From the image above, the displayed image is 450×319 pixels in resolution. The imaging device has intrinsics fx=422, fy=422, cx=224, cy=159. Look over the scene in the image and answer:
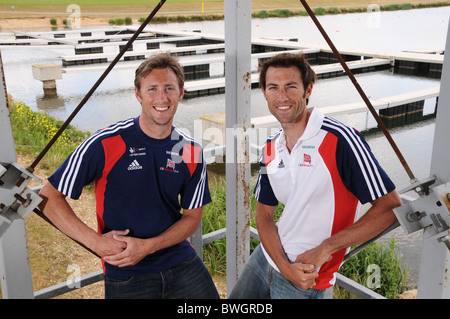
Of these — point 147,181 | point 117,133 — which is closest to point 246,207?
point 147,181

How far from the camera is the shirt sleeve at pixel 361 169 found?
1.33m

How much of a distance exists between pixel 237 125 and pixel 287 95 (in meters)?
0.39

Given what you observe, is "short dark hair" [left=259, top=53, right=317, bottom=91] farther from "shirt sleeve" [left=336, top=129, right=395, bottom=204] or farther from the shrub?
the shrub

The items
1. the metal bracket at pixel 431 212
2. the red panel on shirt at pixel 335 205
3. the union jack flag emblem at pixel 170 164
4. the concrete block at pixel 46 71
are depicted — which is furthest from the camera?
the concrete block at pixel 46 71

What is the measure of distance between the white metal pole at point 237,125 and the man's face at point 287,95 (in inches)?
11.4

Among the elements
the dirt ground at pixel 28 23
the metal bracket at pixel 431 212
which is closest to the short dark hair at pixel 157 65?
the metal bracket at pixel 431 212

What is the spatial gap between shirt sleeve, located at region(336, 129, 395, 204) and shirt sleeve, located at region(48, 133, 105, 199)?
84 centimetres

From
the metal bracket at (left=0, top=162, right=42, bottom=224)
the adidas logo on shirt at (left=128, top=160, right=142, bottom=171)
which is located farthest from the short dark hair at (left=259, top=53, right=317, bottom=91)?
the metal bracket at (left=0, top=162, right=42, bottom=224)

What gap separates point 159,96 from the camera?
5.19ft

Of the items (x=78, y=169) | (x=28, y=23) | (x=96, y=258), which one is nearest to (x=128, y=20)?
(x=28, y=23)

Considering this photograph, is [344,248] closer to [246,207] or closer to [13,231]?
[246,207]

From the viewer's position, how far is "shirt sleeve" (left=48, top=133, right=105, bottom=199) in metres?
1.49

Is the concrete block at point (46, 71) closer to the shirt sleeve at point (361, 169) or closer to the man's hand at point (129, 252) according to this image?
the man's hand at point (129, 252)
